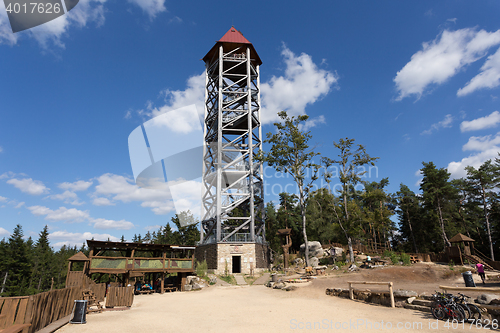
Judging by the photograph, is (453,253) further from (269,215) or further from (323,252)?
(269,215)

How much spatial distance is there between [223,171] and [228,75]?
43.8ft

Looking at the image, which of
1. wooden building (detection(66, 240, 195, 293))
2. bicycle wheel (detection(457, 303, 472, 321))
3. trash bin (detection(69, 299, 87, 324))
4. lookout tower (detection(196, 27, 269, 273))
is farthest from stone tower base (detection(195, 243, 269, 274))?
bicycle wheel (detection(457, 303, 472, 321))

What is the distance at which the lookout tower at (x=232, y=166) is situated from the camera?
2762cm

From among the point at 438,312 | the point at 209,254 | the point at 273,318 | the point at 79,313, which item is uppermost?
the point at 209,254

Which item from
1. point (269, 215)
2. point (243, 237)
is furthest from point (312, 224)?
point (243, 237)

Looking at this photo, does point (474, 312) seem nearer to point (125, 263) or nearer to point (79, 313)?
point (79, 313)

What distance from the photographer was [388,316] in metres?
9.02

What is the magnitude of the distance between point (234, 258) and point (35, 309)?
2193cm

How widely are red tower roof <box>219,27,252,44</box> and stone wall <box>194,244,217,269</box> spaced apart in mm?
25769

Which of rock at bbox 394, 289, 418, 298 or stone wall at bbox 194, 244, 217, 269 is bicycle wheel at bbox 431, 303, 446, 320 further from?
stone wall at bbox 194, 244, 217, 269

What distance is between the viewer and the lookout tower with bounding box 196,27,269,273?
27.6 meters

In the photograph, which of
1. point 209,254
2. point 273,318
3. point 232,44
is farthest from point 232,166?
point 273,318

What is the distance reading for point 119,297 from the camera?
42.1 ft

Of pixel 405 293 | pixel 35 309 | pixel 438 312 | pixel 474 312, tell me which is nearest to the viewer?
pixel 35 309
